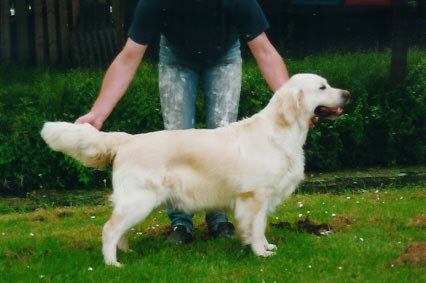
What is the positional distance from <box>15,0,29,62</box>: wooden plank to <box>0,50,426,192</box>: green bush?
7.06 ft

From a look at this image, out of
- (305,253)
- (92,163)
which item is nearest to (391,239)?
(305,253)

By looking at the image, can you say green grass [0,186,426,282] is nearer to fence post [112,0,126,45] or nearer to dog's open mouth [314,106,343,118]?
dog's open mouth [314,106,343,118]

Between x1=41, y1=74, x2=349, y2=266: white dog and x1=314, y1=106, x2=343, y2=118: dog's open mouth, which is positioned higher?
x1=314, y1=106, x2=343, y2=118: dog's open mouth

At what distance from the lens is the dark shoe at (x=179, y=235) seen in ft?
17.9

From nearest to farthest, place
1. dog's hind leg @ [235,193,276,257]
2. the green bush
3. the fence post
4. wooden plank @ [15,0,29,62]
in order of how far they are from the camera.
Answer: dog's hind leg @ [235,193,276,257] < the green bush < wooden plank @ [15,0,29,62] < the fence post

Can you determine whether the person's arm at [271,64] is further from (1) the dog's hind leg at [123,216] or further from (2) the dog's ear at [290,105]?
(1) the dog's hind leg at [123,216]

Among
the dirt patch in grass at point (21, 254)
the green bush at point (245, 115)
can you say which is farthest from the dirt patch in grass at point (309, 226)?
the green bush at point (245, 115)

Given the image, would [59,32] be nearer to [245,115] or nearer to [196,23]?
[245,115]

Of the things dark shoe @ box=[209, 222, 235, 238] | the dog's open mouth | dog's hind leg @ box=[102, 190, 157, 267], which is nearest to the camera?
dog's hind leg @ box=[102, 190, 157, 267]

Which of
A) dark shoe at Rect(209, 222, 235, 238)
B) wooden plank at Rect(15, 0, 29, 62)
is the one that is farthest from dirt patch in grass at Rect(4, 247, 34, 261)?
wooden plank at Rect(15, 0, 29, 62)

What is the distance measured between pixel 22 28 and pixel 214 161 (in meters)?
7.42

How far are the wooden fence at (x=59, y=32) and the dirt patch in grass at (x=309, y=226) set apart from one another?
20.3 feet

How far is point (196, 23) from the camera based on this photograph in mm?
5309

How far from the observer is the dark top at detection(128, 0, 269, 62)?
523cm
